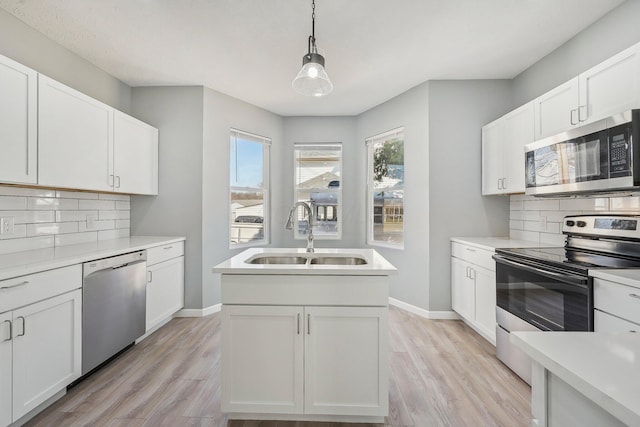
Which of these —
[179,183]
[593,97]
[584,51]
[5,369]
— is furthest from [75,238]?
Result: [584,51]

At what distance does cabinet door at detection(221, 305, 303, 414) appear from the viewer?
167 centimetres

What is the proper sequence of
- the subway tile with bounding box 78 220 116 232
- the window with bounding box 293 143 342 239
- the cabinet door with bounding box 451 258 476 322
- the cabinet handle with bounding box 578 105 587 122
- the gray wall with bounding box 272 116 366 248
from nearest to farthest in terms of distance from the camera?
the cabinet handle with bounding box 578 105 587 122 → the subway tile with bounding box 78 220 116 232 → the cabinet door with bounding box 451 258 476 322 → the gray wall with bounding box 272 116 366 248 → the window with bounding box 293 143 342 239

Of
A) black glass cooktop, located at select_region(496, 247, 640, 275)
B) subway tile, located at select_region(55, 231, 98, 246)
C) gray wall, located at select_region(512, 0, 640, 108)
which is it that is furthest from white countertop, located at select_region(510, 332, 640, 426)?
subway tile, located at select_region(55, 231, 98, 246)

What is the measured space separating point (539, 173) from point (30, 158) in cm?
362

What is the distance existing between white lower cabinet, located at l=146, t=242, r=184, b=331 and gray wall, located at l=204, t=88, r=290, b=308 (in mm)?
251

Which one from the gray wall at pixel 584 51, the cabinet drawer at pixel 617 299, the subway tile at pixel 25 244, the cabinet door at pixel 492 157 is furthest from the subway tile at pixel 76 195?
the gray wall at pixel 584 51

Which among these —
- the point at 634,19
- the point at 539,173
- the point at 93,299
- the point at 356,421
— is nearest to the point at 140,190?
the point at 93,299

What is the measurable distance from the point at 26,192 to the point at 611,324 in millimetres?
3822

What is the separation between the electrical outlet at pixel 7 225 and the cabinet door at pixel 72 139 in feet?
1.23

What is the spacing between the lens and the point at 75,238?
8.76 feet

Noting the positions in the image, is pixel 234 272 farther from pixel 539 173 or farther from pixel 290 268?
pixel 539 173

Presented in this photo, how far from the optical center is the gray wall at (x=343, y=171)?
438 centimetres

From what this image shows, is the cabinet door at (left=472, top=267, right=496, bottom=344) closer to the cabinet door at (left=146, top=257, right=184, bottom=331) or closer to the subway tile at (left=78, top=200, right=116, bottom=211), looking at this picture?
the cabinet door at (left=146, top=257, right=184, bottom=331)

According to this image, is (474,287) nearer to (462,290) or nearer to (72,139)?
(462,290)
